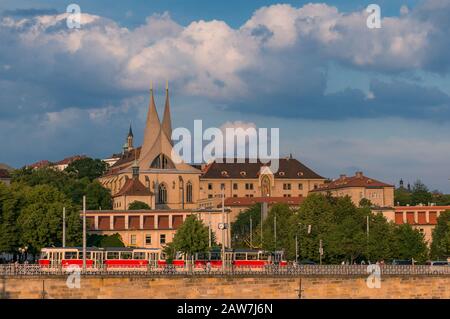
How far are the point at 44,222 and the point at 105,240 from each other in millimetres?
28111

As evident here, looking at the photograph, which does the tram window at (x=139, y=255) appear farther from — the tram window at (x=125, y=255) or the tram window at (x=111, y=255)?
the tram window at (x=111, y=255)

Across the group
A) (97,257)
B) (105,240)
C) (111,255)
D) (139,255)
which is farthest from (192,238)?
(105,240)

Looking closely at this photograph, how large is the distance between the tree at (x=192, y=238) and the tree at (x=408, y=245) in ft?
76.2

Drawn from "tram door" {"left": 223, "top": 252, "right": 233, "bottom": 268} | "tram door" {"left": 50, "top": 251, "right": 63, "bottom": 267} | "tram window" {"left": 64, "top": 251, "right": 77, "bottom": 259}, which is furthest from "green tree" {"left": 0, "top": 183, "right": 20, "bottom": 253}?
"tram door" {"left": 223, "top": 252, "right": 233, "bottom": 268}

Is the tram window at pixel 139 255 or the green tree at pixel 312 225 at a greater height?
the green tree at pixel 312 225

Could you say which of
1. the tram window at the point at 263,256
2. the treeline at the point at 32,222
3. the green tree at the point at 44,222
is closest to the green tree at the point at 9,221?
the treeline at the point at 32,222

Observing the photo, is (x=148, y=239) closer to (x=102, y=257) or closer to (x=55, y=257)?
(x=55, y=257)

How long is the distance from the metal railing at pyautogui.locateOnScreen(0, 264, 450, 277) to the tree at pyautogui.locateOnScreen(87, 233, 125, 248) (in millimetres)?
61539

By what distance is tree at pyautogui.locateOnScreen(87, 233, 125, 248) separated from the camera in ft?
518

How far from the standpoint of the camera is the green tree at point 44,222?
131875mm

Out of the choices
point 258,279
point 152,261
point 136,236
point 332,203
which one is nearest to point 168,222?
point 136,236

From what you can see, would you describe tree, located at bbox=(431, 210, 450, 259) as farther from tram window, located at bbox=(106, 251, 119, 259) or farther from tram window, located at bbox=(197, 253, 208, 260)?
tram window, located at bbox=(106, 251, 119, 259)

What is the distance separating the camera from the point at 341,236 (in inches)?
5148
